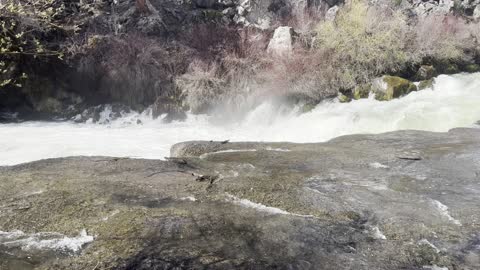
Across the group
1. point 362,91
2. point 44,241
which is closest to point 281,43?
point 362,91

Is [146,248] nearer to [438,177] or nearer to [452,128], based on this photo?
[438,177]

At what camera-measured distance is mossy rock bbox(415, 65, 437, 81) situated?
19516 mm

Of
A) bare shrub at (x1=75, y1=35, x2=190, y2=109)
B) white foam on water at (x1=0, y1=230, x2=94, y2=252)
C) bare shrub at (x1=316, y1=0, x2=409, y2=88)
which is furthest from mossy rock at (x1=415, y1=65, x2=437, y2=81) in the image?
white foam on water at (x1=0, y1=230, x2=94, y2=252)

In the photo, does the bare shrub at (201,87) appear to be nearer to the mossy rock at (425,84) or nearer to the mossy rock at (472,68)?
the mossy rock at (425,84)

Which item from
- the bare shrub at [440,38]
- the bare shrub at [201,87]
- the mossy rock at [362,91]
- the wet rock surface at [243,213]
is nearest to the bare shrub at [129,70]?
the bare shrub at [201,87]

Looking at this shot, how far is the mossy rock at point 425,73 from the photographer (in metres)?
19.5

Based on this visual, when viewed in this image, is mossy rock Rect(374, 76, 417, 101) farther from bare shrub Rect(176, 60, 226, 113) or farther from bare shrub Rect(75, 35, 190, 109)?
bare shrub Rect(75, 35, 190, 109)

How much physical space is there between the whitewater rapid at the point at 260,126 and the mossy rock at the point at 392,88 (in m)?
0.31

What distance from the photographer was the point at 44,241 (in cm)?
561

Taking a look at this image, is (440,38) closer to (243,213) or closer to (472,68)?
(472,68)

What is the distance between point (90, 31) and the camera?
2172 cm

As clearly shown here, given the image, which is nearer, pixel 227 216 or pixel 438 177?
pixel 227 216

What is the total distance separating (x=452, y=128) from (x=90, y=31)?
1714 centimetres

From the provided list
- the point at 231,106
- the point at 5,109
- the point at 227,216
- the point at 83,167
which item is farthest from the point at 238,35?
the point at 227,216
